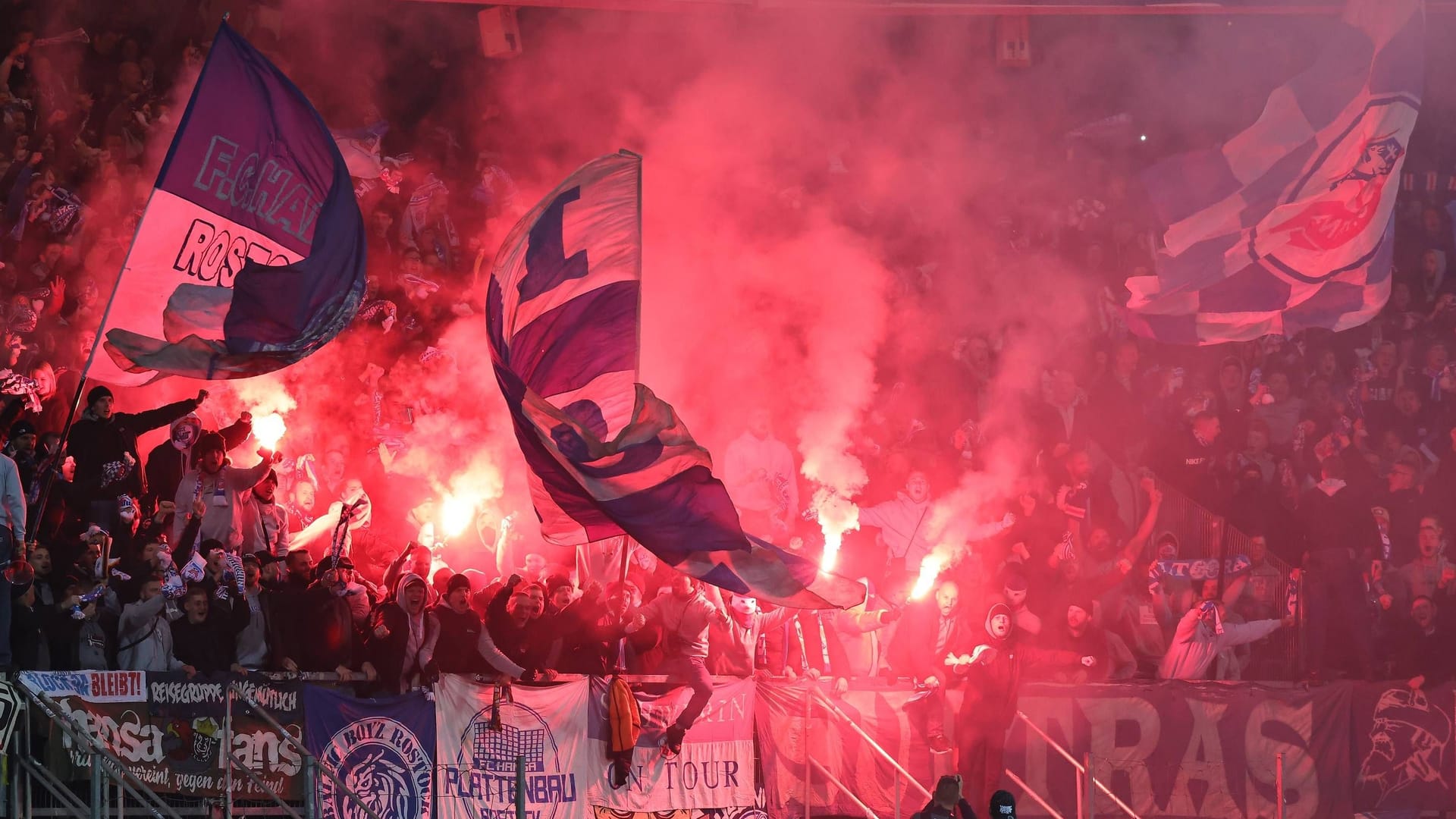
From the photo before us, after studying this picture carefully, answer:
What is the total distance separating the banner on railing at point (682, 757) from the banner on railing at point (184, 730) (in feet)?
5.28

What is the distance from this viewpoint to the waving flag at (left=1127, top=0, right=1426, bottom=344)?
40.1ft

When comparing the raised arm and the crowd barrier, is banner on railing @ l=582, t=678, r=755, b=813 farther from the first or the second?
the raised arm

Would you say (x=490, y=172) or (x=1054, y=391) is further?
(x=490, y=172)

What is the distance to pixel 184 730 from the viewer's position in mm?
8930

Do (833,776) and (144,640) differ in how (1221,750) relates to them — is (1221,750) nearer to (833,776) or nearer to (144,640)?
(833,776)

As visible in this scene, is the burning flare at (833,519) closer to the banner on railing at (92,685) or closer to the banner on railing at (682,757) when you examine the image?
the banner on railing at (682,757)

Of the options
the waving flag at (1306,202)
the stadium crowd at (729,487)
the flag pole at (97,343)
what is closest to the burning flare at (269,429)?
the stadium crowd at (729,487)

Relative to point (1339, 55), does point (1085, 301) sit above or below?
below

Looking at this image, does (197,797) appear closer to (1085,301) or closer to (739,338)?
(739,338)

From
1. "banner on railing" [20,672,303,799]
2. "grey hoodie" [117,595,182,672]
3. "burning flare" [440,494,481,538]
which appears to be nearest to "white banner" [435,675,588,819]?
"banner on railing" [20,672,303,799]

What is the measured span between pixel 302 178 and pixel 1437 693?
720 cm

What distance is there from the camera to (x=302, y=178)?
906 cm

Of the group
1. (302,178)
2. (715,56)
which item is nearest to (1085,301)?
(715,56)

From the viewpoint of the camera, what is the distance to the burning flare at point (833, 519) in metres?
11.9
